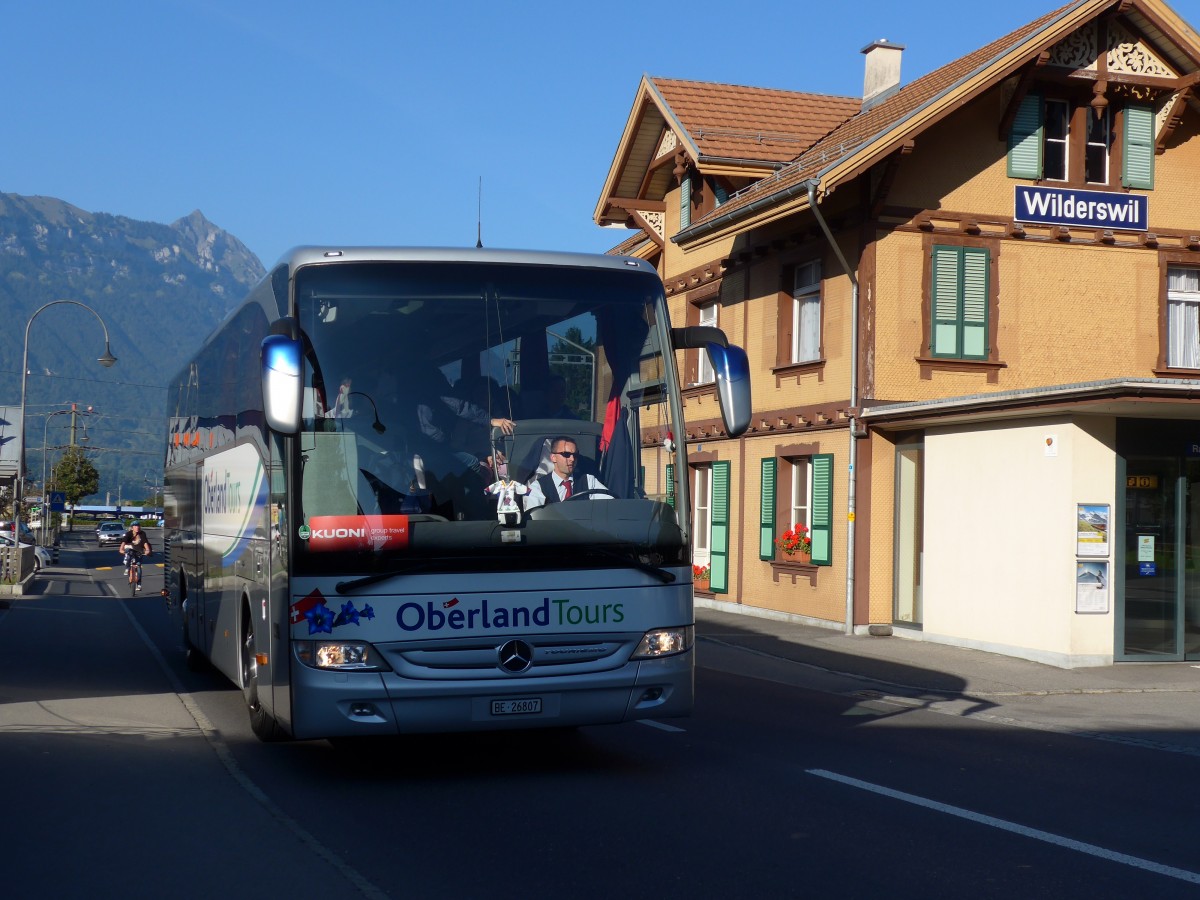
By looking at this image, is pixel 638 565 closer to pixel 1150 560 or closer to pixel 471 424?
pixel 471 424

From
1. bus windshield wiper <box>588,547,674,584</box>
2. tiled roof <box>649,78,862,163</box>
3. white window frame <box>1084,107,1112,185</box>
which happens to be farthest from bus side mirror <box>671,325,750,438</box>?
tiled roof <box>649,78,862,163</box>

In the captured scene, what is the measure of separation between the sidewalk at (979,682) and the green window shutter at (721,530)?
17.0 feet

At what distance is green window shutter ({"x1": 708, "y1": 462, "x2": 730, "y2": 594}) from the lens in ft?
87.2

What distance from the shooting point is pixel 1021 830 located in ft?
24.7

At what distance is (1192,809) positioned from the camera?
8477 millimetres

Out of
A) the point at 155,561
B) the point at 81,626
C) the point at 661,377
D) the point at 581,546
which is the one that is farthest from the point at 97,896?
the point at 155,561

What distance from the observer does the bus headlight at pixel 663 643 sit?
28.7ft

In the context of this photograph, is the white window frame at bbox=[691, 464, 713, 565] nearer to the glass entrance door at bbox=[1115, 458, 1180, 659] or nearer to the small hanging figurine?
the glass entrance door at bbox=[1115, 458, 1180, 659]

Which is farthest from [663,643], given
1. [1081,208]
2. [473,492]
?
A: [1081,208]

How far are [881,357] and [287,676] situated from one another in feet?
47.6

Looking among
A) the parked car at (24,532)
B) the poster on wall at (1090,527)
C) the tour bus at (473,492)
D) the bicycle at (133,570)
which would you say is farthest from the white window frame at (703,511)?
the parked car at (24,532)

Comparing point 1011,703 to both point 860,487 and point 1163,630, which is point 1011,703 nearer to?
point 1163,630

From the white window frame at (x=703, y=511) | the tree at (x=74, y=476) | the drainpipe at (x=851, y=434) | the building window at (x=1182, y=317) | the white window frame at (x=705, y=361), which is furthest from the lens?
the tree at (x=74, y=476)

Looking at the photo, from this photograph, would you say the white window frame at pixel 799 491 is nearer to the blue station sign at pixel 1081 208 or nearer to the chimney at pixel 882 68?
the blue station sign at pixel 1081 208
